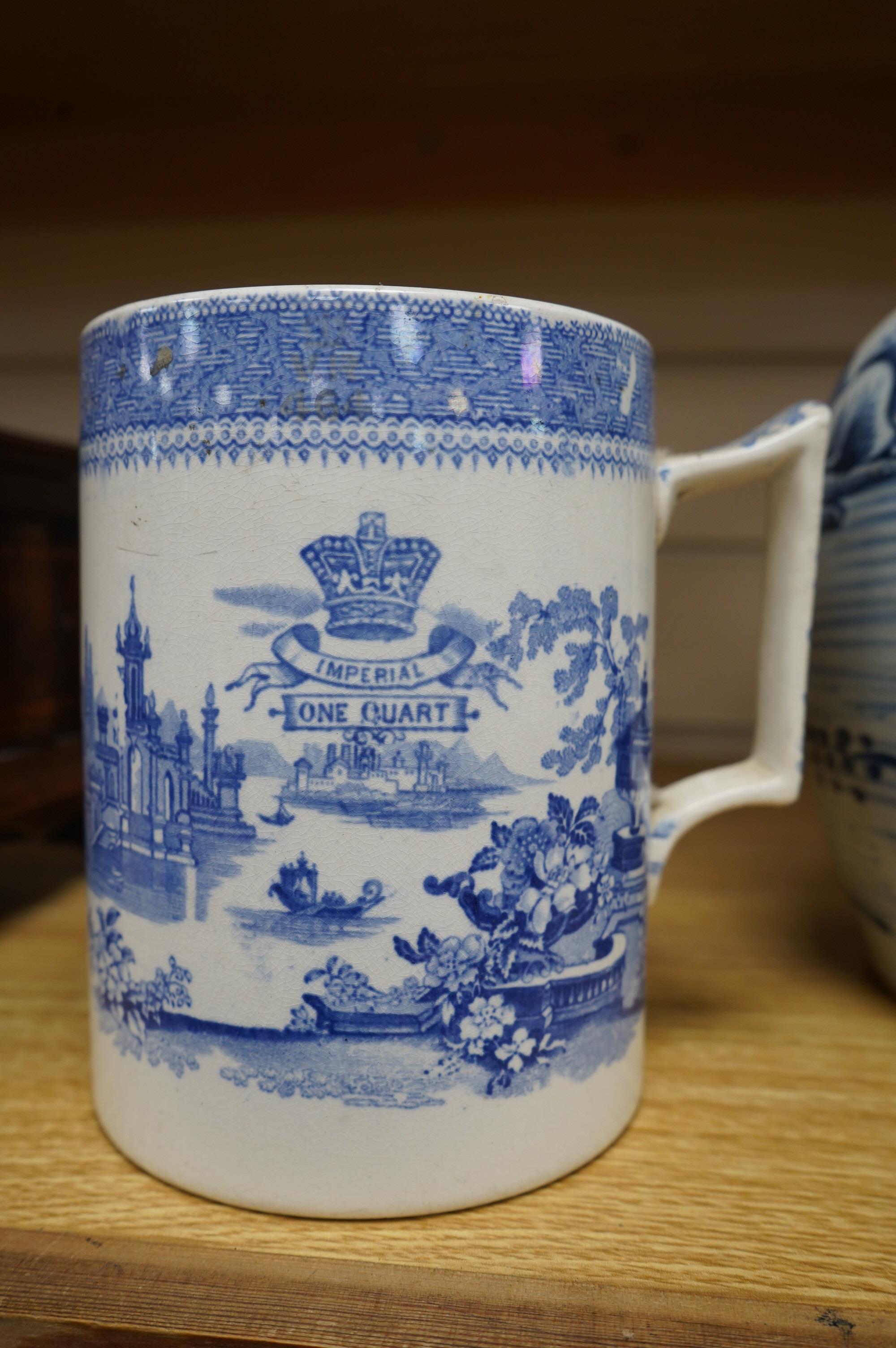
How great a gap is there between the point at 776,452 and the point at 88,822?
0.31m

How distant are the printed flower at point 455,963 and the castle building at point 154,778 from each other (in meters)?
0.07

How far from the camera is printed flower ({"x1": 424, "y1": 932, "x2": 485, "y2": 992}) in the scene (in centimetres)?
36

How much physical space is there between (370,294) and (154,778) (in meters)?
0.18

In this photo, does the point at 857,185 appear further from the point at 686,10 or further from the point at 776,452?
the point at 776,452

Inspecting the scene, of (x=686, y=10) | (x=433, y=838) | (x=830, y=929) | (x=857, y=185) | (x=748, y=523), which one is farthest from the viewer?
(x=748, y=523)

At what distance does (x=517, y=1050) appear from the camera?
0.37 meters

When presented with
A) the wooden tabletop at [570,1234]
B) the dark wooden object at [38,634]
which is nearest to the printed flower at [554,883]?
the wooden tabletop at [570,1234]

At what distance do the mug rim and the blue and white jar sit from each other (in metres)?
0.17

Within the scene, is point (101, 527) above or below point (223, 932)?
above

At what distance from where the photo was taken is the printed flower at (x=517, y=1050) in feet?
1.20

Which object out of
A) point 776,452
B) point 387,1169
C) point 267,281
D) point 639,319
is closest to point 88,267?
point 267,281

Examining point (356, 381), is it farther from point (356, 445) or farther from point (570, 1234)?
point (570, 1234)

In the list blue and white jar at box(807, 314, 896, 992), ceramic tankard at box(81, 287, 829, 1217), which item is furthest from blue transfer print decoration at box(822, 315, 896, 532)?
ceramic tankard at box(81, 287, 829, 1217)

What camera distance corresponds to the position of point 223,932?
14.1 inches
